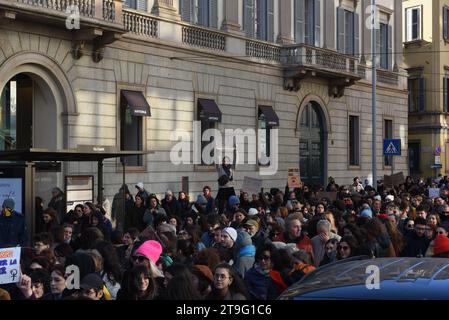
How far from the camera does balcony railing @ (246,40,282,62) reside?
27.8 meters

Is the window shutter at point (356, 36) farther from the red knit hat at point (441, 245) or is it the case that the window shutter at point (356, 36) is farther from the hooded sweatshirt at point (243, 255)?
the hooded sweatshirt at point (243, 255)

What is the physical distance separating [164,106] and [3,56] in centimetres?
621

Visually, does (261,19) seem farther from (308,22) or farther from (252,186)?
(252,186)

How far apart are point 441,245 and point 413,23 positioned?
41211mm

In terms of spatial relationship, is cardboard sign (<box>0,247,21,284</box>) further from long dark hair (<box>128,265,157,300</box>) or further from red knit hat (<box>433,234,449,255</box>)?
red knit hat (<box>433,234,449,255</box>)

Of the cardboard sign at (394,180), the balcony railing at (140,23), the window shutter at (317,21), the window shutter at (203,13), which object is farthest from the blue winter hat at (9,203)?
the window shutter at (317,21)

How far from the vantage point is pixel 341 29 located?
34000mm

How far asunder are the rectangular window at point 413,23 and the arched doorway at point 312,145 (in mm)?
18580

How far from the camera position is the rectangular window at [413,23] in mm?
47912

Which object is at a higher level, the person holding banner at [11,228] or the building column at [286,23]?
the building column at [286,23]

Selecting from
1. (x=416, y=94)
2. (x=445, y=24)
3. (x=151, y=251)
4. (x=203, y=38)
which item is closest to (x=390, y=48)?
(x=416, y=94)

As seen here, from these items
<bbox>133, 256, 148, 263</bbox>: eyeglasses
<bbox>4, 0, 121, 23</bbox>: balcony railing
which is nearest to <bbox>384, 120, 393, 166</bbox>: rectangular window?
<bbox>4, 0, 121, 23</bbox>: balcony railing
